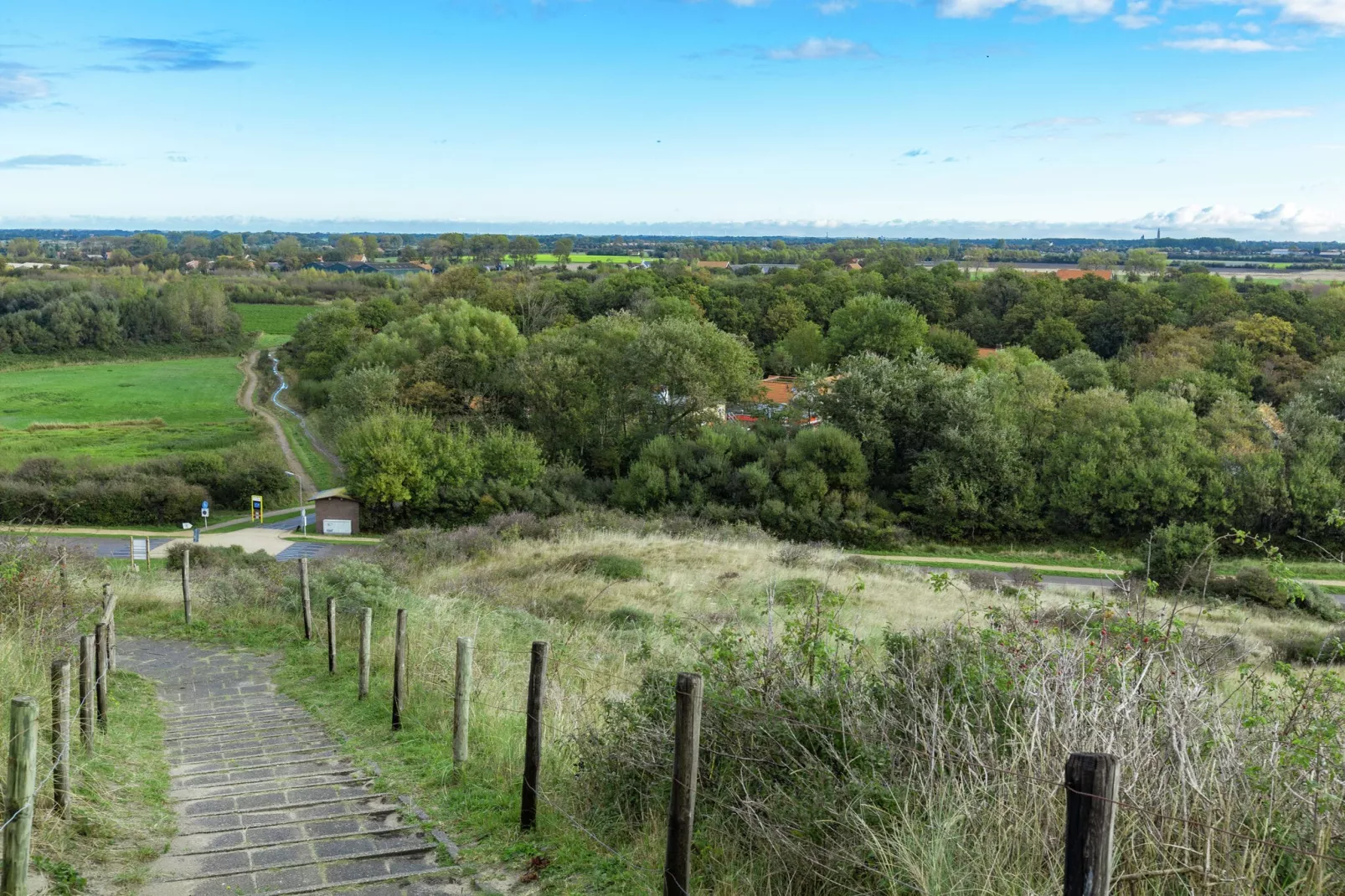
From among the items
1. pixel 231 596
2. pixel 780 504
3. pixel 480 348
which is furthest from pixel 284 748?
pixel 480 348

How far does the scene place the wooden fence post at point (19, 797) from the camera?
4082mm

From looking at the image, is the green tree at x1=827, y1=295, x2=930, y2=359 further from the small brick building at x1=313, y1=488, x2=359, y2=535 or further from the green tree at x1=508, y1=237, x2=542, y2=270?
the green tree at x1=508, y1=237, x2=542, y2=270

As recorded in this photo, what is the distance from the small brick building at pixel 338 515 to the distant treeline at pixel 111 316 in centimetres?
6865

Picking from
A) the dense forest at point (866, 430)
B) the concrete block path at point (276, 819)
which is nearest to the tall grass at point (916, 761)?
the concrete block path at point (276, 819)

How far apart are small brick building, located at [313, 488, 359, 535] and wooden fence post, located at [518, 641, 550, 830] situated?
127ft

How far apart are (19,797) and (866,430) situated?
1572 inches

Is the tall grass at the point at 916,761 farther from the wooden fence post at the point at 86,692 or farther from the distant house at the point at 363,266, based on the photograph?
the distant house at the point at 363,266

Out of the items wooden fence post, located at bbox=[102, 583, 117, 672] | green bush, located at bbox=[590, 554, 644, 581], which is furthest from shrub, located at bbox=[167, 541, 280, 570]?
wooden fence post, located at bbox=[102, 583, 117, 672]

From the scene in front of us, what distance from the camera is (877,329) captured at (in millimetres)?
62750

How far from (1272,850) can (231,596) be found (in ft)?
56.2

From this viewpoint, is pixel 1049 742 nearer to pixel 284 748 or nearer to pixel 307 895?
pixel 307 895

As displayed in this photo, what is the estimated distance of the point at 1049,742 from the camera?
4219 millimetres

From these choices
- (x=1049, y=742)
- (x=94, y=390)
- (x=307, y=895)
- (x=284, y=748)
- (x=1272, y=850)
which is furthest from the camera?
(x=94, y=390)

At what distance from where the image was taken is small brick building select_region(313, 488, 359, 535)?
42.4 meters
